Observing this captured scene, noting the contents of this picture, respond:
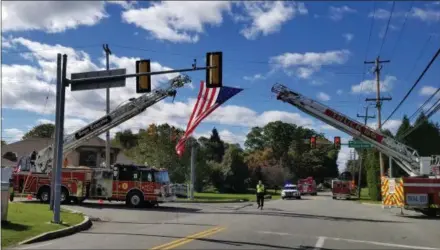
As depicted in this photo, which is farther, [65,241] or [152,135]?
[152,135]

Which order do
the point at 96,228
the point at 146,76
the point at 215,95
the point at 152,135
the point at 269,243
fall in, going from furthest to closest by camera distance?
the point at 152,135
the point at 215,95
the point at 146,76
the point at 96,228
the point at 269,243

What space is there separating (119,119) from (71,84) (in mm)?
12038

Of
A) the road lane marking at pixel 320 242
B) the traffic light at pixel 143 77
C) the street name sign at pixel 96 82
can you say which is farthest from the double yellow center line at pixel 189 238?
the street name sign at pixel 96 82

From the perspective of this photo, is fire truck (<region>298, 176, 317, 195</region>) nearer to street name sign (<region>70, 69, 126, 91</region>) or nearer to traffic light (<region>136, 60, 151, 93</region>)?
street name sign (<region>70, 69, 126, 91</region>)

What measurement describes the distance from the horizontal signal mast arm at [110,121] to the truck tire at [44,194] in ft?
4.14

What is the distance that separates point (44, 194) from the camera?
30.6 metres

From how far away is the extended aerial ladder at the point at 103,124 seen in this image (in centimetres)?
3097

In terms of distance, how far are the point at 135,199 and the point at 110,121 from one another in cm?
509

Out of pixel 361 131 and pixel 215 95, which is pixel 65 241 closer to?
pixel 215 95

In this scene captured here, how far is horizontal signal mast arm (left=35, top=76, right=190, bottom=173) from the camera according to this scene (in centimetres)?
3092

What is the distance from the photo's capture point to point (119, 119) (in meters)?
31.3

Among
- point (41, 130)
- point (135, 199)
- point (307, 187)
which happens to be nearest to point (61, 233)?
point (135, 199)

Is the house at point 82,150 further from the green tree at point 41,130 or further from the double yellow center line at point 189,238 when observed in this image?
the double yellow center line at point 189,238

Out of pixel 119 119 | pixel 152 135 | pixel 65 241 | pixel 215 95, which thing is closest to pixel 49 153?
pixel 119 119
